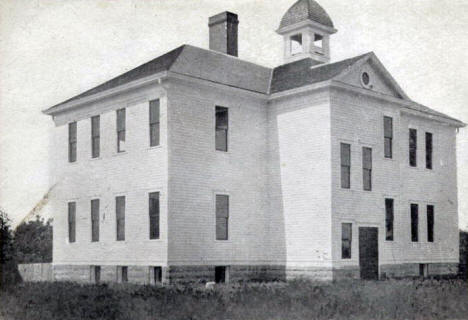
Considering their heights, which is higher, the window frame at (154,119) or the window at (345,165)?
the window frame at (154,119)

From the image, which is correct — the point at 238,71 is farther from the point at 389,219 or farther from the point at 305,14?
the point at 389,219

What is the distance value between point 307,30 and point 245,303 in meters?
18.8

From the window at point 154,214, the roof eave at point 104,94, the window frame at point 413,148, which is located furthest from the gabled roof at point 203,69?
the window frame at point 413,148

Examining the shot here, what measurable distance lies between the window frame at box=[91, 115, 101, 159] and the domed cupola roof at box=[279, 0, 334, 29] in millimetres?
10780

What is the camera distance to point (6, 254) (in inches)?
1004

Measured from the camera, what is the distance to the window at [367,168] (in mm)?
28141

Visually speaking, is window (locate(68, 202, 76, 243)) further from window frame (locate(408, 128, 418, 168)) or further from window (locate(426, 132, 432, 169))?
window (locate(426, 132, 432, 169))

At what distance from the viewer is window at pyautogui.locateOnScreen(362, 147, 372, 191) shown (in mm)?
28141

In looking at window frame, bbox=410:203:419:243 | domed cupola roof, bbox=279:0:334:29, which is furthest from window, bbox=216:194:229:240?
domed cupola roof, bbox=279:0:334:29

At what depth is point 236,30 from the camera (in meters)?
32.9

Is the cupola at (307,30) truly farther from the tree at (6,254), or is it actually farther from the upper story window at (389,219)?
the tree at (6,254)

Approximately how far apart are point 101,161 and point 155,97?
14.4 feet

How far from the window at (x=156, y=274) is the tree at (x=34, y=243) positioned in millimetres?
28278

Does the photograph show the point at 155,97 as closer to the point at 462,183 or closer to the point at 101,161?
the point at 101,161
